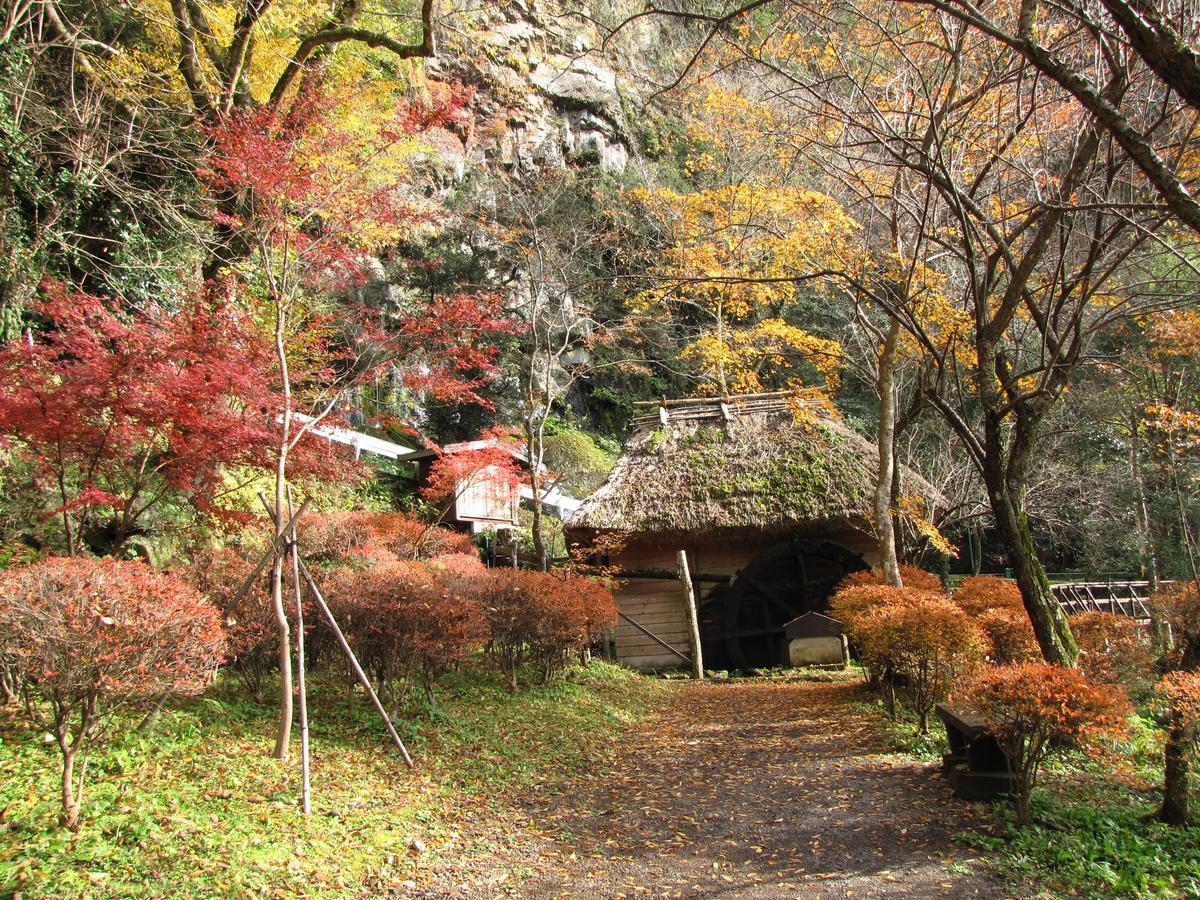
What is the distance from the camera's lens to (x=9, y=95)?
27.8ft

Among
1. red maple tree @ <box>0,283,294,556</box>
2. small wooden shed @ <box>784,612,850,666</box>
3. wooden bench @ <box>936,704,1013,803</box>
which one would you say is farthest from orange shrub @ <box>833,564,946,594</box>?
red maple tree @ <box>0,283,294,556</box>

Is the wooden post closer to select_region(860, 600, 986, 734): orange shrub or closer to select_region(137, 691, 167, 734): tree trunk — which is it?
select_region(860, 600, 986, 734): orange shrub

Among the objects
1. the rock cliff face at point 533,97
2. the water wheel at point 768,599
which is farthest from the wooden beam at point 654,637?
the rock cliff face at point 533,97

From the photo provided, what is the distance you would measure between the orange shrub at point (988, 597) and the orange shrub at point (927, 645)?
1.22m

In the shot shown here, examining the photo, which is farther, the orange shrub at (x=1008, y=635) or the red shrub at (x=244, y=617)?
the orange shrub at (x=1008, y=635)

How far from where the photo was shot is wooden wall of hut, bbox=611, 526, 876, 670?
13445mm

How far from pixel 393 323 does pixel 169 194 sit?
931 centimetres

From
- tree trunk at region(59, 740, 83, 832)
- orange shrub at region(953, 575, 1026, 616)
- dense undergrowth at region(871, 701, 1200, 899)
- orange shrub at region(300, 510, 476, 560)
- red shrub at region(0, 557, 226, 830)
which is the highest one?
orange shrub at region(300, 510, 476, 560)

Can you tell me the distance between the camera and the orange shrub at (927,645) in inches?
239

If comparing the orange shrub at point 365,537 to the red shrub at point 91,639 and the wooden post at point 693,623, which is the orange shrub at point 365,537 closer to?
the wooden post at point 693,623

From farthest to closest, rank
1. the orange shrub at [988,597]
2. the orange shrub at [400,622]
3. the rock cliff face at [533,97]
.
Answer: the rock cliff face at [533,97]
the orange shrub at [988,597]
the orange shrub at [400,622]

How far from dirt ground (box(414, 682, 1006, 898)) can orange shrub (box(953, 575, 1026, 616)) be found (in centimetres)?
216

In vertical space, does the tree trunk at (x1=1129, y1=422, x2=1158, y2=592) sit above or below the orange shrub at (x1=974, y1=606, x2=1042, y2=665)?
above

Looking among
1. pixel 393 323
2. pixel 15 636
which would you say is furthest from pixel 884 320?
pixel 15 636
